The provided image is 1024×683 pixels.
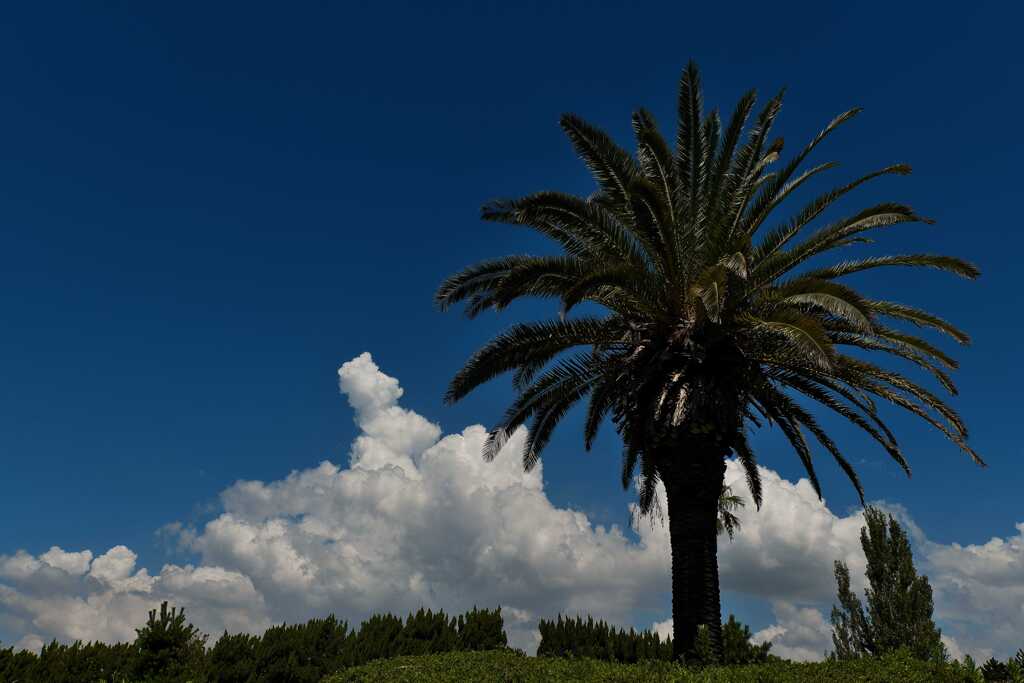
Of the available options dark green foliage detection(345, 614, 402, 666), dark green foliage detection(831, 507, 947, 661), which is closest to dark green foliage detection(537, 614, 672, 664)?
dark green foliage detection(345, 614, 402, 666)

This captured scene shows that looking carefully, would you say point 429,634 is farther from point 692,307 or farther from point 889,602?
point 889,602

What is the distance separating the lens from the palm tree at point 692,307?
47.1 ft

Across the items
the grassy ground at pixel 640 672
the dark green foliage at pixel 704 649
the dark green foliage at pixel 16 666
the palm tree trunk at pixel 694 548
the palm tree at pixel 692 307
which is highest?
the palm tree at pixel 692 307

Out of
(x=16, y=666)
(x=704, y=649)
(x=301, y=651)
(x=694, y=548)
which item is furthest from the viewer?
(x=301, y=651)

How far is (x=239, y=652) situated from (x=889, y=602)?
2985 cm

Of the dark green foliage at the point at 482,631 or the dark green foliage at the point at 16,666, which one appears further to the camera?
the dark green foliage at the point at 482,631

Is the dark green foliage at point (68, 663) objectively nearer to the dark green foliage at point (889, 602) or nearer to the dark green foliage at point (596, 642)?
the dark green foliage at point (596, 642)

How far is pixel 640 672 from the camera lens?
9250 millimetres

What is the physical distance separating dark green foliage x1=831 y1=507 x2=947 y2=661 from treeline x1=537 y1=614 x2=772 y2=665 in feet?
60.1

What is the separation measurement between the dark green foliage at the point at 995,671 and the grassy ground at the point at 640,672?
0.63m

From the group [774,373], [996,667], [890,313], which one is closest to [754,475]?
[774,373]

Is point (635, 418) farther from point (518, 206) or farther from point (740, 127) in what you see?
point (740, 127)

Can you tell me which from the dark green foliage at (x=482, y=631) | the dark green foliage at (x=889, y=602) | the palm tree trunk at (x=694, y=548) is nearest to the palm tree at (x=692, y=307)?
the palm tree trunk at (x=694, y=548)

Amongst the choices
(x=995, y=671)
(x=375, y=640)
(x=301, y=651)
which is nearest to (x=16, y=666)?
(x=301, y=651)
